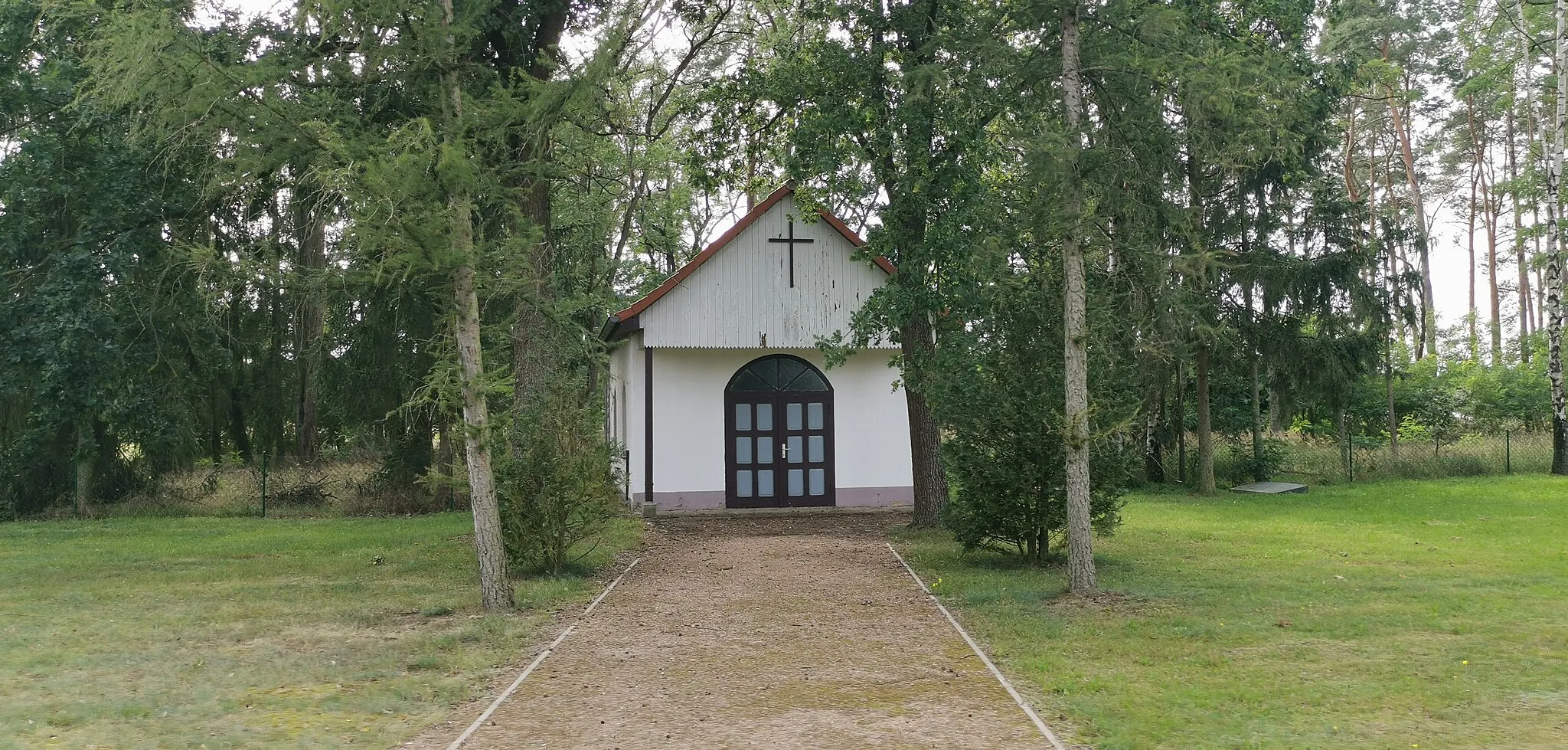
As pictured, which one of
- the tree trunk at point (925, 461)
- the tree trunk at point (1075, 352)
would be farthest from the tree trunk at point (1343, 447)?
the tree trunk at point (1075, 352)

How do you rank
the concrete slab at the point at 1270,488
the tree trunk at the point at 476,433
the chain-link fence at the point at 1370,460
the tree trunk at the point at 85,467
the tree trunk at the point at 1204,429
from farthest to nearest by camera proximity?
the chain-link fence at the point at 1370,460
the tree trunk at the point at 1204,429
the concrete slab at the point at 1270,488
the tree trunk at the point at 85,467
the tree trunk at the point at 476,433

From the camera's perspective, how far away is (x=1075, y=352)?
10656 mm

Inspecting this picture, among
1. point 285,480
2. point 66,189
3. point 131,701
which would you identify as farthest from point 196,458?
point 131,701

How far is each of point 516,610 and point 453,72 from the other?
15.9ft

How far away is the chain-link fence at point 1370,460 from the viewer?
84.1 ft

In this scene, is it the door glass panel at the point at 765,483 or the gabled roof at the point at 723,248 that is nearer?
the gabled roof at the point at 723,248

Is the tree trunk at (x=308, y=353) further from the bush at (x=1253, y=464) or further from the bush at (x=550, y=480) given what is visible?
the bush at (x=1253, y=464)

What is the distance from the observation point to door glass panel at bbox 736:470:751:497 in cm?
2133

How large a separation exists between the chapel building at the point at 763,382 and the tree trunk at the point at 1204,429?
649 cm

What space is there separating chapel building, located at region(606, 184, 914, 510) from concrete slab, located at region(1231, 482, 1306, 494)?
7439 millimetres

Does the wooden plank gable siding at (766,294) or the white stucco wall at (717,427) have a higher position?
the wooden plank gable siding at (766,294)

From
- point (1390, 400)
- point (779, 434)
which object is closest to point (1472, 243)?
point (1390, 400)

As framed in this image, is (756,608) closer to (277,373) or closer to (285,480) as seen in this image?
(285,480)

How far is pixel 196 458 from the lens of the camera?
24.7m
